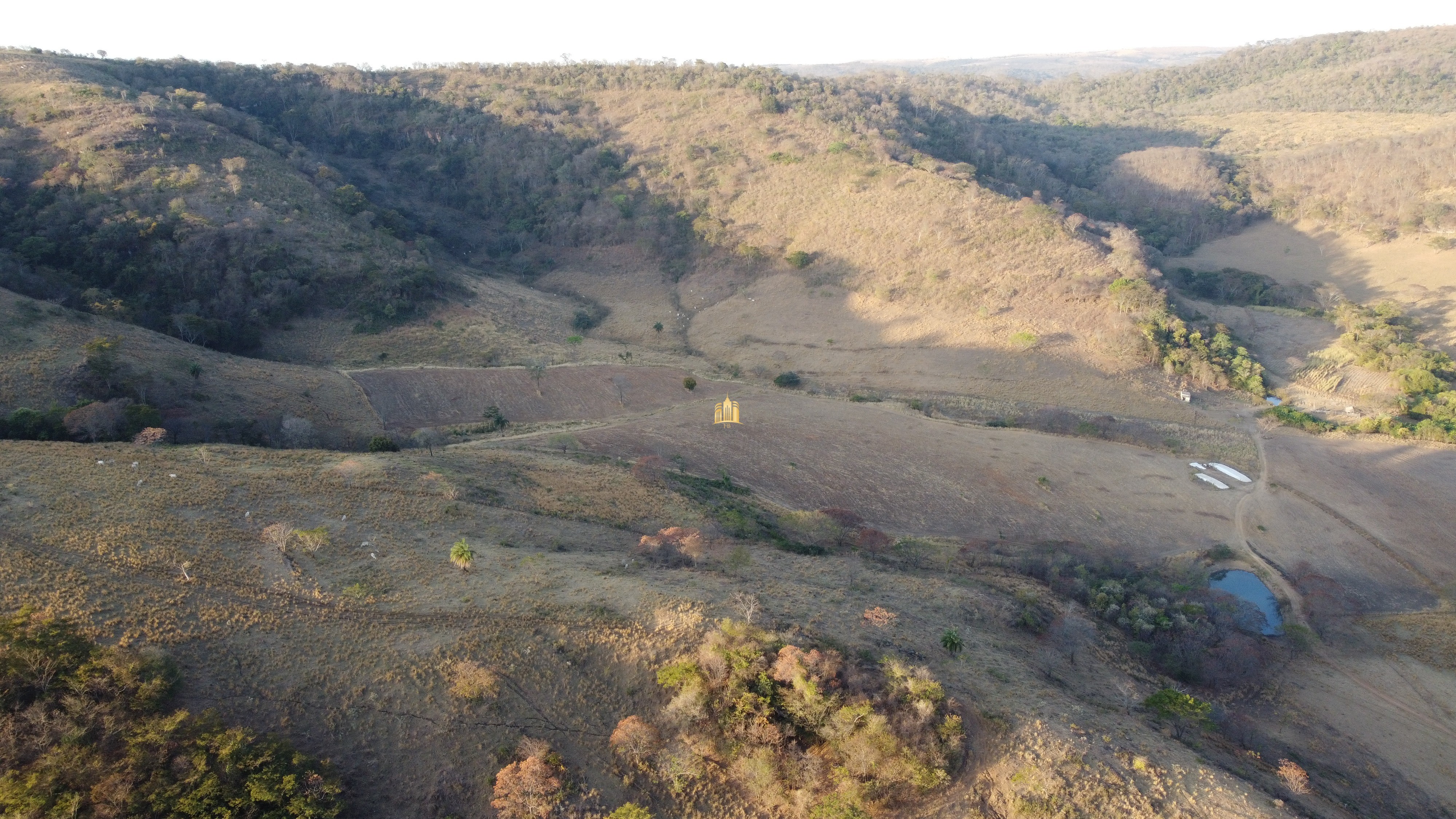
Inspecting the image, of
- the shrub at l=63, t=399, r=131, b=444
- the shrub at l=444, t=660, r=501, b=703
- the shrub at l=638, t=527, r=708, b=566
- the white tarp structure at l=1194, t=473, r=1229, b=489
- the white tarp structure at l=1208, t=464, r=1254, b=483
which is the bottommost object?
the white tarp structure at l=1208, t=464, r=1254, b=483

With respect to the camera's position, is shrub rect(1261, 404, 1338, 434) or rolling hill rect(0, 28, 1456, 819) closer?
rolling hill rect(0, 28, 1456, 819)

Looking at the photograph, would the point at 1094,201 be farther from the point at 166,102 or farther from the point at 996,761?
the point at 166,102

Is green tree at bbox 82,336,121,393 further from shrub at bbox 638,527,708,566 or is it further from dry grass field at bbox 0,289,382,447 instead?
shrub at bbox 638,527,708,566

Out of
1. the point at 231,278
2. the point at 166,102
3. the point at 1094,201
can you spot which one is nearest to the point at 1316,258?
the point at 1094,201

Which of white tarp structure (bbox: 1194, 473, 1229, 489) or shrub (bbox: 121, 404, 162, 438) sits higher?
shrub (bbox: 121, 404, 162, 438)

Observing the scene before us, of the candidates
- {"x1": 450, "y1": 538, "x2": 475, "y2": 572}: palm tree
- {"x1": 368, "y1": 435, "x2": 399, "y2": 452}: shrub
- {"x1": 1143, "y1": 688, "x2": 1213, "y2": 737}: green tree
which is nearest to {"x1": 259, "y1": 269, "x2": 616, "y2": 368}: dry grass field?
{"x1": 368, "y1": 435, "x2": 399, "y2": 452}: shrub

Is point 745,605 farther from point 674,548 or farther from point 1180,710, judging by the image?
point 1180,710

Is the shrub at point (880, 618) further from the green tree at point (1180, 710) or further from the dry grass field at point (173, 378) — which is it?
the dry grass field at point (173, 378)
